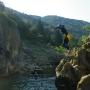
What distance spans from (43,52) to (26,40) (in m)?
11.0

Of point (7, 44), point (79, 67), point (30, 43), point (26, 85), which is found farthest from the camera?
point (30, 43)

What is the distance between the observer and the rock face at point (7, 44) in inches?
2734

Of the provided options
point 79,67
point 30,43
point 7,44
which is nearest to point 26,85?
point 79,67

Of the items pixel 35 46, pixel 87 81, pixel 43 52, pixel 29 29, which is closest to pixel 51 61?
pixel 43 52

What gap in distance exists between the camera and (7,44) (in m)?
72.3

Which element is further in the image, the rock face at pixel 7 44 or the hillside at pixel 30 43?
the hillside at pixel 30 43

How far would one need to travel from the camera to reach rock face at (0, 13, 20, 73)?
2734 inches

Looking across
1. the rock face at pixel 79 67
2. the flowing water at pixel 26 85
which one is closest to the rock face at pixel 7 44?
the flowing water at pixel 26 85

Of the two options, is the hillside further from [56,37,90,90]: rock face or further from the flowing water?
[56,37,90,90]: rock face

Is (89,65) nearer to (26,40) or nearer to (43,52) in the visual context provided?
(43,52)

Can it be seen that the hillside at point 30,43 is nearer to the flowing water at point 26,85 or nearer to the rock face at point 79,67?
the flowing water at point 26,85

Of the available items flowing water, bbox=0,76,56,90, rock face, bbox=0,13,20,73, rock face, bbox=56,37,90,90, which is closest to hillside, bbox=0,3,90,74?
rock face, bbox=0,13,20,73

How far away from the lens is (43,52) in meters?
106

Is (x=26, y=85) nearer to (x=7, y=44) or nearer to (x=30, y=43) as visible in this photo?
(x=7, y=44)
